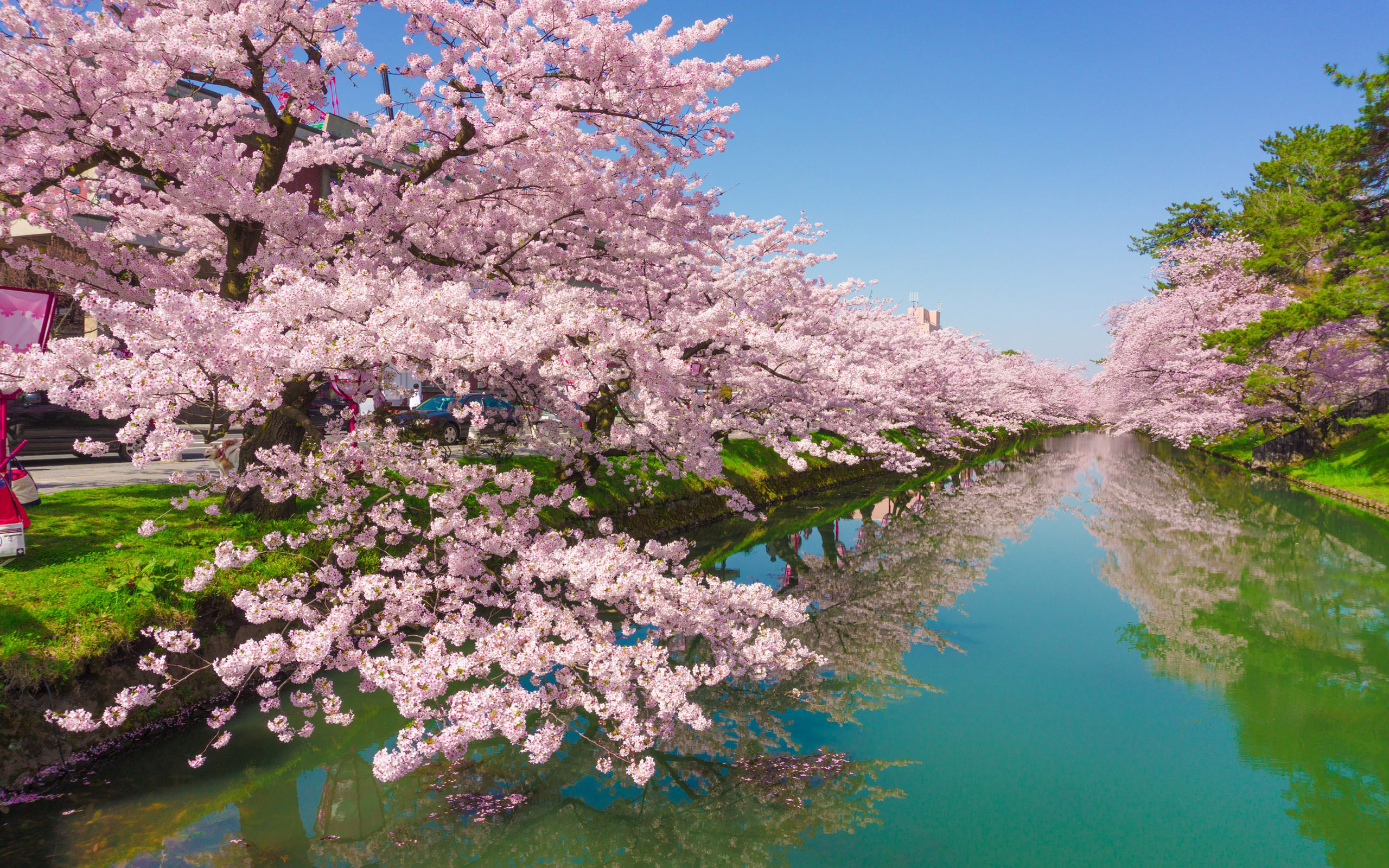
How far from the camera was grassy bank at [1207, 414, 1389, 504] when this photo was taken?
24.6m

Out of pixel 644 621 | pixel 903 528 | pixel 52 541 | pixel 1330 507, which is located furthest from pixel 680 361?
pixel 1330 507

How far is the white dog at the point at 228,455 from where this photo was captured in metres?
11.1

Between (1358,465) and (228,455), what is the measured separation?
3665 centimetres

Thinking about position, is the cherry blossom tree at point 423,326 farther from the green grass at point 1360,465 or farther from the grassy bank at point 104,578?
the green grass at point 1360,465

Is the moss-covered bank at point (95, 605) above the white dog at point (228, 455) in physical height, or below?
below

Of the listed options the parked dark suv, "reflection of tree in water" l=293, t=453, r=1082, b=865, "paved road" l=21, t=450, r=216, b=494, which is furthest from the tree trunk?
the parked dark suv

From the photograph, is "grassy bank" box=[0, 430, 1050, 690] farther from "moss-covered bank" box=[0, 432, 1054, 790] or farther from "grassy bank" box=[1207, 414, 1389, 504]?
"grassy bank" box=[1207, 414, 1389, 504]

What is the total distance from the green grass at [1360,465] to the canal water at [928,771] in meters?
13.2

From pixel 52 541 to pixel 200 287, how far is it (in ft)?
13.8

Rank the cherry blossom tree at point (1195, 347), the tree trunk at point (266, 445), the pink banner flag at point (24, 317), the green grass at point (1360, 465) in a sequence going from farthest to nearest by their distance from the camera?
the cherry blossom tree at point (1195, 347)
the green grass at point (1360, 465)
the tree trunk at point (266, 445)
the pink banner flag at point (24, 317)

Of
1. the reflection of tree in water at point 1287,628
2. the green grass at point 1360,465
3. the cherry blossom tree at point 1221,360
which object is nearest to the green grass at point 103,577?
the reflection of tree in water at point 1287,628

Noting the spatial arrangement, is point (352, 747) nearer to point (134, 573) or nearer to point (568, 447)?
point (134, 573)

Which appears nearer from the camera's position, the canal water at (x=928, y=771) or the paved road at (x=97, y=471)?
the canal water at (x=928, y=771)

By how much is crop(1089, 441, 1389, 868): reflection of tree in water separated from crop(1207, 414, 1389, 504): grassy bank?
178 centimetres
